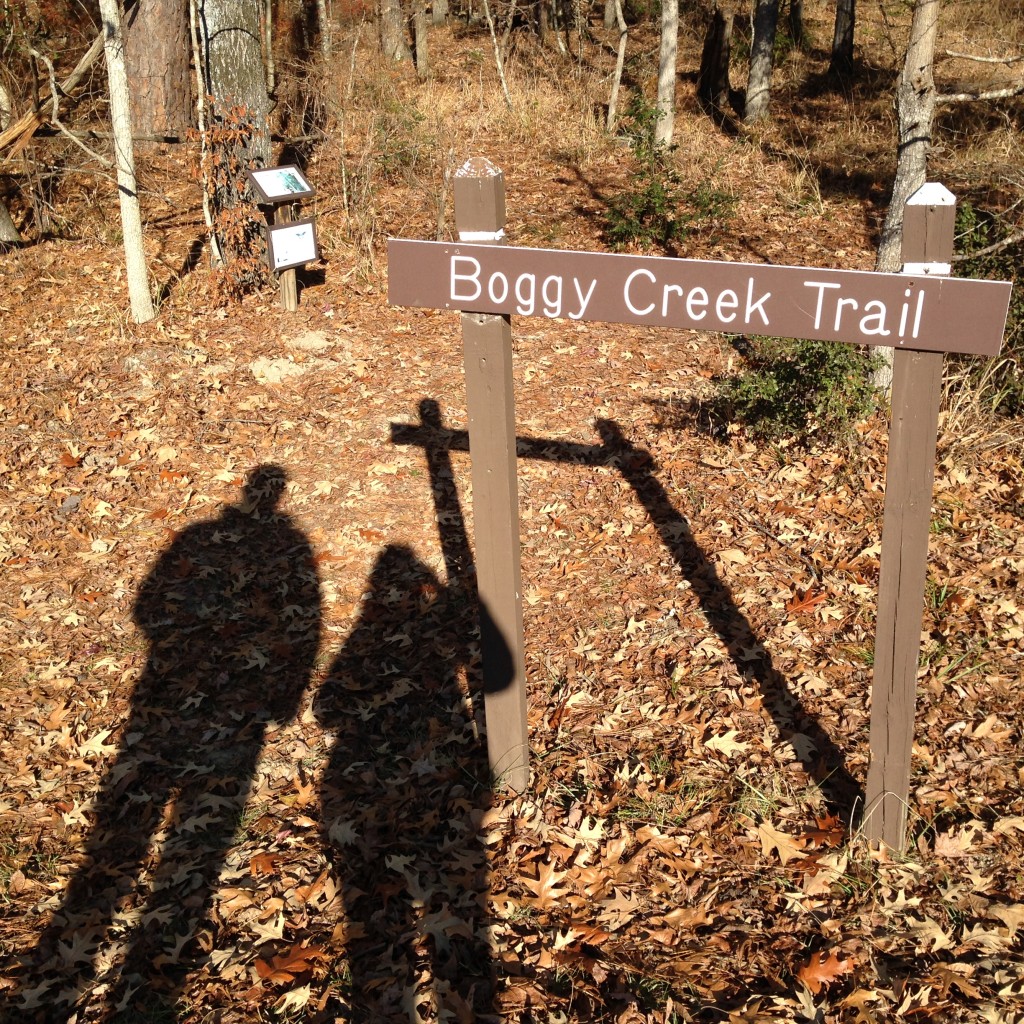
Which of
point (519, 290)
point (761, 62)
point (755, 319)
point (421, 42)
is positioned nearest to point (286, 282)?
Result: point (519, 290)

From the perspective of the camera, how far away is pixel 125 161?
8.60 m

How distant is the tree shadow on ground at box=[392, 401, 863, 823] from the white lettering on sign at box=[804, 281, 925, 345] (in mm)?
1912

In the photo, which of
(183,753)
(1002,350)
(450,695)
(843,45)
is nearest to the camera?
(183,753)

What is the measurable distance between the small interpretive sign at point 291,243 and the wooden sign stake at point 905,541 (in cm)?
724

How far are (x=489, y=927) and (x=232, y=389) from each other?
237 inches

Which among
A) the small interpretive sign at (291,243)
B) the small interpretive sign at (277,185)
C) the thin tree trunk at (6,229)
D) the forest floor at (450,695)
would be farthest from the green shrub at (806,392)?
the thin tree trunk at (6,229)

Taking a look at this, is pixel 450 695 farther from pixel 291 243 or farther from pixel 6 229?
pixel 6 229

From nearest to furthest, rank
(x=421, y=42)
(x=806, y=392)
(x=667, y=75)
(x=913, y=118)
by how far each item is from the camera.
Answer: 1. (x=806, y=392)
2. (x=913, y=118)
3. (x=667, y=75)
4. (x=421, y=42)

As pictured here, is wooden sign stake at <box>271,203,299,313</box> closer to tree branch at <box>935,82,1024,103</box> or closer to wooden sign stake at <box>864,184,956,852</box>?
tree branch at <box>935,82,1024,103</box>

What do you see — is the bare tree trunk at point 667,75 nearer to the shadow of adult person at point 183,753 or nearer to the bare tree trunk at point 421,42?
the bare tree trunk at point 421,42

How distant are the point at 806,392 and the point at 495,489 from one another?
3.84m

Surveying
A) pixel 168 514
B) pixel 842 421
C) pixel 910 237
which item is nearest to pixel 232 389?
pixel 168 514

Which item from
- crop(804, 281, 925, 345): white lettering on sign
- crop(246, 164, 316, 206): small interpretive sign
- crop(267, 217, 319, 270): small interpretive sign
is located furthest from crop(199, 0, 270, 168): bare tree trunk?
crop(804, 281, 925, 345): white lettering on sign

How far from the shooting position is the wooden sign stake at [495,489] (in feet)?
11.3
